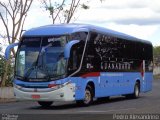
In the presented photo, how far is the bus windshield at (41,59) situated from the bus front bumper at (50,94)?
0.49 metres

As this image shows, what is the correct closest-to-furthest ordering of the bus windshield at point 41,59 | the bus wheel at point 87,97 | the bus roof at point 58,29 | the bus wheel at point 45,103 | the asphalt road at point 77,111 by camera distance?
the asphalt road at point 77,111
the bus windshield at point 41,59
the bus roof at point 58,29
the bus wheel at point 87,97
the bus wheel at point 45,103

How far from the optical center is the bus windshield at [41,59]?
2342cm

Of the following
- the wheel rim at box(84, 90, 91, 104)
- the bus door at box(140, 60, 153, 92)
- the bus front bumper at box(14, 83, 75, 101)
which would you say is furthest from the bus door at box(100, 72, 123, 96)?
the bus door at box(140, 60, 153, 92)

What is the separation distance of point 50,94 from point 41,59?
4.91 ft

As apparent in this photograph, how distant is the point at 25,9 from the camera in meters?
36.2

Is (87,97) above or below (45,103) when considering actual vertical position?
above

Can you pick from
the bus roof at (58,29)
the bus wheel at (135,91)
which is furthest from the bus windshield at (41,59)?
the bus wheel at (135,91)

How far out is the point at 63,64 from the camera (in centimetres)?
2342

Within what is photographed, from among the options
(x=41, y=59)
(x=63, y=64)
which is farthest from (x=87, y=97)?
(x=41, y=59)

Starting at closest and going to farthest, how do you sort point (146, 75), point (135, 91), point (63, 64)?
point (63, 64) < point (135, 91) < point (146, 75)

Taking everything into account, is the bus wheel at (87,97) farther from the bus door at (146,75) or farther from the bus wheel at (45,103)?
the bus door at (146,75)

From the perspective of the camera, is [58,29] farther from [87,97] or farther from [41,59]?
[87,97]

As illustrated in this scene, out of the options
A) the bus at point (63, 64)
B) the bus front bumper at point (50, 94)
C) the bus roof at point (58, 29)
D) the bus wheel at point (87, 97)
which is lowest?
the bus wheel at point (87, 97)

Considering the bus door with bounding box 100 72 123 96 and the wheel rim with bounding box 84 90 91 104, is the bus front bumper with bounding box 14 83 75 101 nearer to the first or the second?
the wheel rim with bounding box 84 90 91 104
